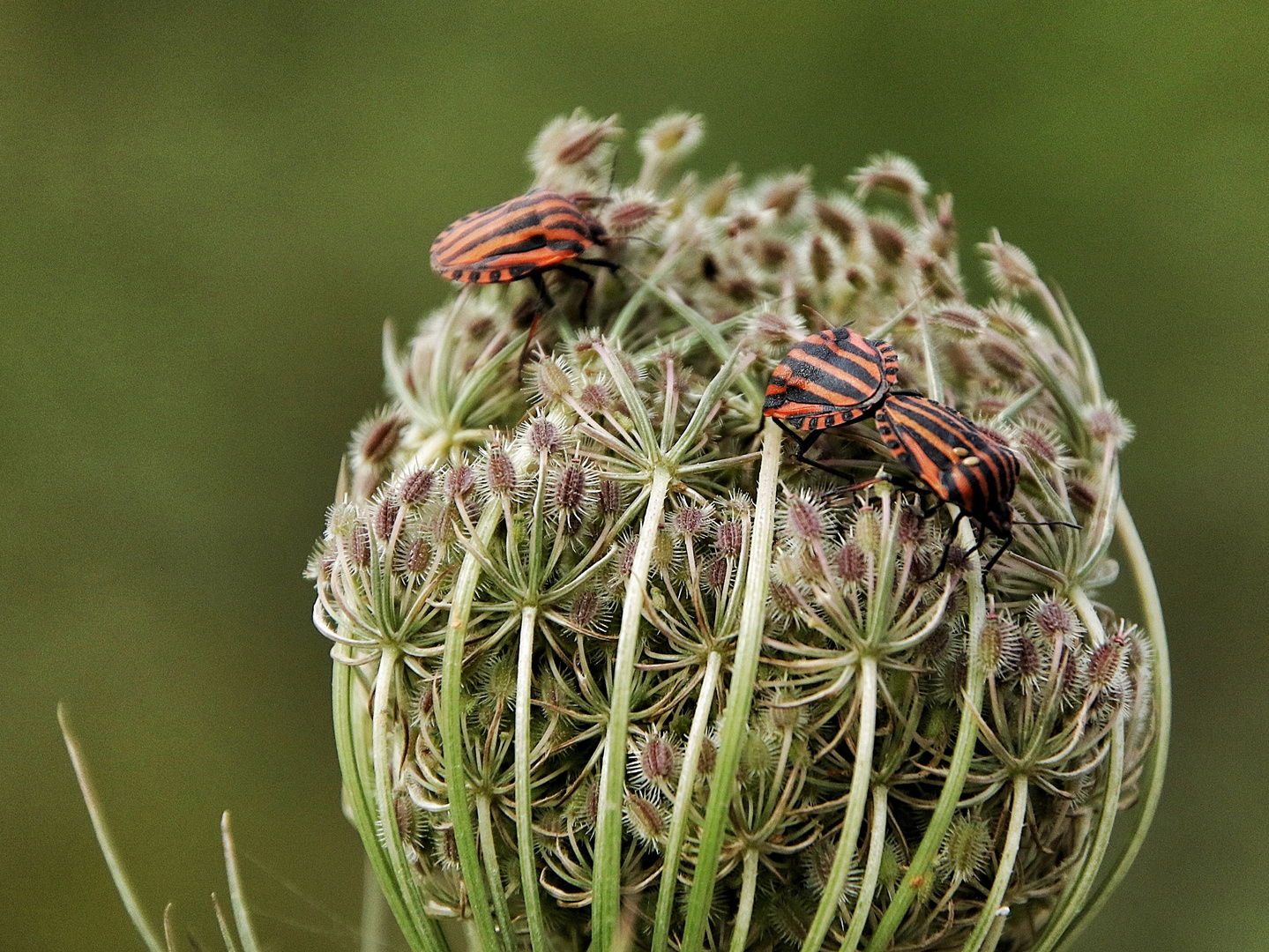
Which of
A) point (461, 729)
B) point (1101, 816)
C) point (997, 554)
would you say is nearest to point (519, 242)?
point (461, 729)

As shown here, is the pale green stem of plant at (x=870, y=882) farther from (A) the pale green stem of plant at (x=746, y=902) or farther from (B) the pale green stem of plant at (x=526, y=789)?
(B) the pale green stem of plant at (x=526, y=789)

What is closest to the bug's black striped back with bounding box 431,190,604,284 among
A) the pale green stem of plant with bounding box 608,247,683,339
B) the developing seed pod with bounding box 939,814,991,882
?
the pale green stem of plant with bounding box 608,247,683,339

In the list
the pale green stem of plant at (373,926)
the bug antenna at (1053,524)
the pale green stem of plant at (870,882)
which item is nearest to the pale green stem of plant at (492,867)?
the pale green stem of plant at (870,882)

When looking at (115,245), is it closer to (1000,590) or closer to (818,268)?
(818,268)

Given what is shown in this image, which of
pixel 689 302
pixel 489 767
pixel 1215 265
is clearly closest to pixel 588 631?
pixel 489 767

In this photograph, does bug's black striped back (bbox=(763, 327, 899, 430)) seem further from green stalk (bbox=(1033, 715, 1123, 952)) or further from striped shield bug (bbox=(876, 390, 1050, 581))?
green stalk (bbox=(1033, 715, 1123, 952))

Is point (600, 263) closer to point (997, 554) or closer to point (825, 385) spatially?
point (825, 385)
